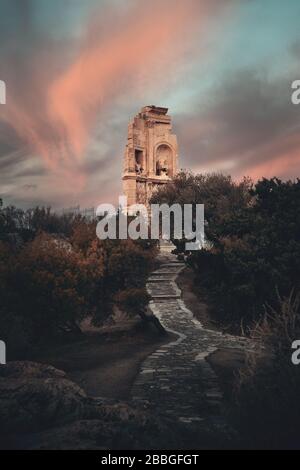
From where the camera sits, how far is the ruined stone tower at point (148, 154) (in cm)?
5389

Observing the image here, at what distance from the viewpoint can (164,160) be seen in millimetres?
57188

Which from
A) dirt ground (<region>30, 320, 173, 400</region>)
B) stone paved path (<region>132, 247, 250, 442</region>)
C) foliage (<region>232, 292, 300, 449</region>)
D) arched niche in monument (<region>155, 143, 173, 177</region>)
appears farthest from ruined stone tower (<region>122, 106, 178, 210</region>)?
foliage (<region>232, 292, 300, 449</region>)

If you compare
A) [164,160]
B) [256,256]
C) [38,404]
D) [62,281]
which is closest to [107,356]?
[62,281]

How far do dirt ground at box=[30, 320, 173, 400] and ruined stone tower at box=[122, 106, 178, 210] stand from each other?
28.9 meters

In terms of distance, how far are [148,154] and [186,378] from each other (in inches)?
1683

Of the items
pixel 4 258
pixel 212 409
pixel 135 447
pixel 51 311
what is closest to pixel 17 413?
pixel 135 447

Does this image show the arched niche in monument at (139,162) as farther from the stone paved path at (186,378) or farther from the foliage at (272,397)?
the foliage at (272,397)

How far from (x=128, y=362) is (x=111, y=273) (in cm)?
634

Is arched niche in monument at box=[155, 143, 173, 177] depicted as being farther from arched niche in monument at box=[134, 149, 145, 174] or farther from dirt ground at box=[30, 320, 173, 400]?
dirt ground at box=[30, 320, 173, 400]

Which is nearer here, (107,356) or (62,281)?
(107,356)

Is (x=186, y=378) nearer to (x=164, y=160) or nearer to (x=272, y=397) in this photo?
(x=272, y=397)

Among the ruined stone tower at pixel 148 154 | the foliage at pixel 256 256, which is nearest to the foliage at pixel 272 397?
the foliage at pixel 256 256

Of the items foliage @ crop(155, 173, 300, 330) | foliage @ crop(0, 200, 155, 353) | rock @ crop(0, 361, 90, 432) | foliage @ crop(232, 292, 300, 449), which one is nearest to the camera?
rock @ crop(0, 361, 90, 432)

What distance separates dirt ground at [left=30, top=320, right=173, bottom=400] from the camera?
14945 mm
